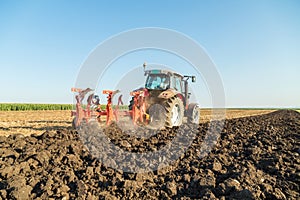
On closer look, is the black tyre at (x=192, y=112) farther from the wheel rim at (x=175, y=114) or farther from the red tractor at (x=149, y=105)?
the wheel rim at (x=175, y=114)

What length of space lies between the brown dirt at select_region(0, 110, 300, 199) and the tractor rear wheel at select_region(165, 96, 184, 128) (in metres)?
2.74

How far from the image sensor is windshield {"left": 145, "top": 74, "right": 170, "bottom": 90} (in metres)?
8.83

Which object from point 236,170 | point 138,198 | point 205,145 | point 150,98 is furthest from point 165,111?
point 138,198

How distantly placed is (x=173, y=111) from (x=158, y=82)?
1230mm

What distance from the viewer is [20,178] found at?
3.30m

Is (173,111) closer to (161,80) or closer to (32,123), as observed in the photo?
(161,80)

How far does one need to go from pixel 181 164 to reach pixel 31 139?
312cm

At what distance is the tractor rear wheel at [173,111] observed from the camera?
7809 millimetres

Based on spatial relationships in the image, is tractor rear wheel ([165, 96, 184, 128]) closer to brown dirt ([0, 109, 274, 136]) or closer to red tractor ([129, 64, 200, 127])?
red tractor ([129, 64, 200, 127])

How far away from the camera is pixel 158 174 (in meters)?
3.63

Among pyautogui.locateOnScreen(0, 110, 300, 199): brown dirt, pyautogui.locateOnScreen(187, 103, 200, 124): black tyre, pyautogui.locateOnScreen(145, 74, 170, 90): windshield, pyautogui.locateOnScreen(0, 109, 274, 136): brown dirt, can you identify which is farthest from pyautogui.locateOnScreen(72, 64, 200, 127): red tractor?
pyautogui.locateOnScreen(0, 110, 300, 199): brown dirt

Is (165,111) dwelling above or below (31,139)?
above

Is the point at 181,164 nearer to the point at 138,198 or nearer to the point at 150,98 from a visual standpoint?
the point at 138,198

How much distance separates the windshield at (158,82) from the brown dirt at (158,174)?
399 centimetres
